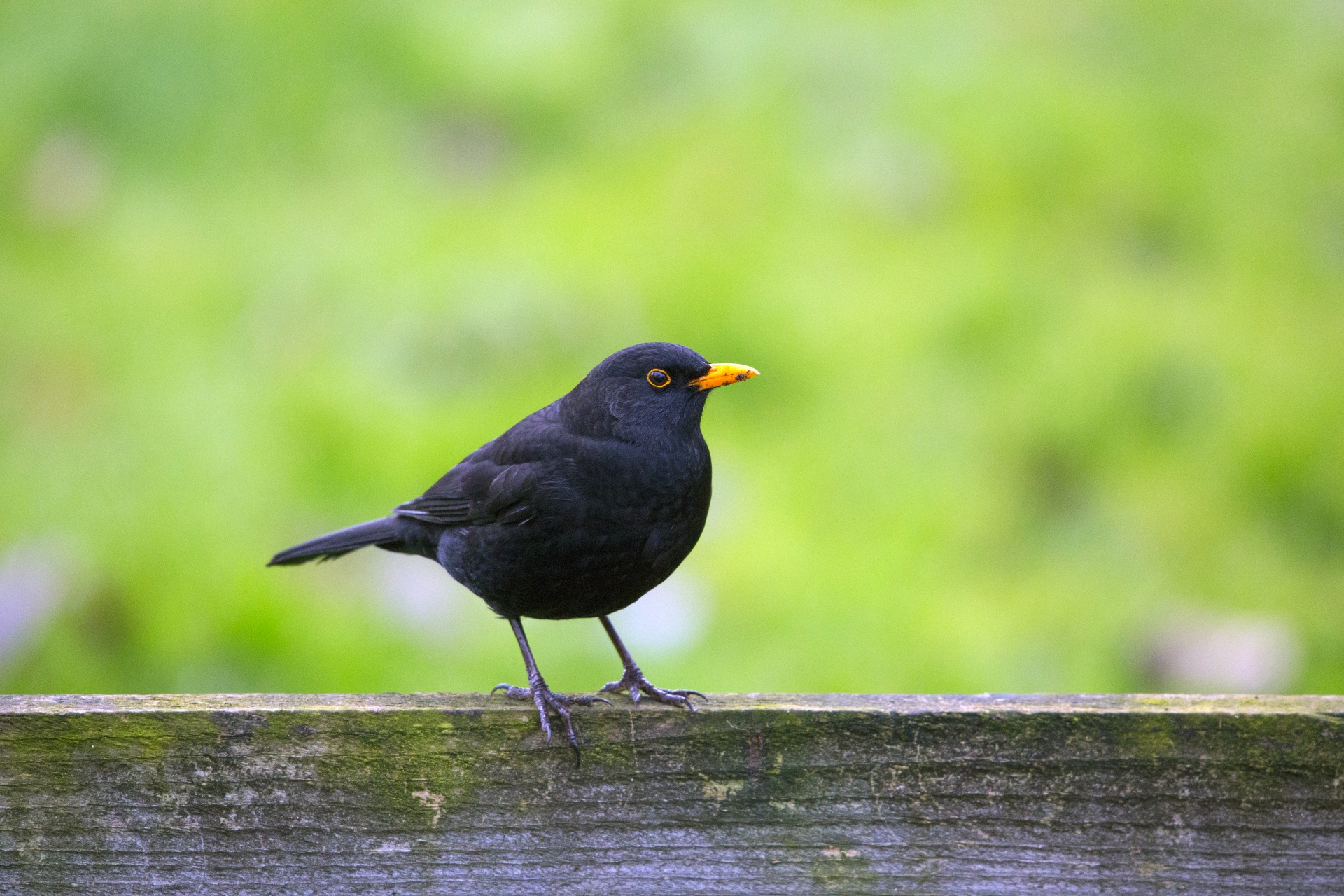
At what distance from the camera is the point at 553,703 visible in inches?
80.5

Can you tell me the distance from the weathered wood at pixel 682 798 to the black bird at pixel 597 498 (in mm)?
454

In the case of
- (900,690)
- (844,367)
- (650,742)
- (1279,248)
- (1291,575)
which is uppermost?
(1279,248)

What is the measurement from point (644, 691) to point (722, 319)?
72.4 inches

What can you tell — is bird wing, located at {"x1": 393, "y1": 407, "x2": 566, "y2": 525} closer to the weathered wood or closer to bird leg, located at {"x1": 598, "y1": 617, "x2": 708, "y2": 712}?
bird leg, located at {"x1": 598, "y1": 617, "x2": 708, "y2": 712}

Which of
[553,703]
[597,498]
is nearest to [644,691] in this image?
[597,498]

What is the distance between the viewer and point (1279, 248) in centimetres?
483

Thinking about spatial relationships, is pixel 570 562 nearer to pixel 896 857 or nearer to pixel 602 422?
pixel 602 422

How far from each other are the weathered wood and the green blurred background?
1.58 metres

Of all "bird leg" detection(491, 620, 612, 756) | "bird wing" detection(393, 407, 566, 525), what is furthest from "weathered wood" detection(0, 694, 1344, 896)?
"bird wing" detection(393, 407, 566, 525)

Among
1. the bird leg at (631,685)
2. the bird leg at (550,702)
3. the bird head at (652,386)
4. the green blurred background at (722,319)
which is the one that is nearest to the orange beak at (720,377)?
the bird head at (652,386)

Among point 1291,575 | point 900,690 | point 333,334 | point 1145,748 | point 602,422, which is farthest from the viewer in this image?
point 333,334

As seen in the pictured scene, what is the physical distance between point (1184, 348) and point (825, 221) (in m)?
1.36

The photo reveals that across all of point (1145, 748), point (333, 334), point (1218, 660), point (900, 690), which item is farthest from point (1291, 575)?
point (333, 334)

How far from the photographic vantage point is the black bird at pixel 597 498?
8.56 feet
